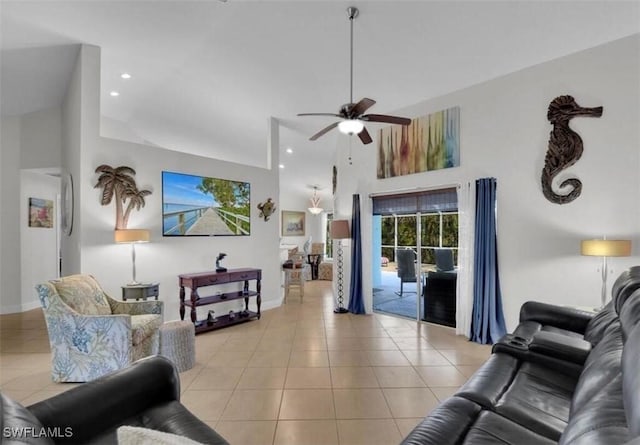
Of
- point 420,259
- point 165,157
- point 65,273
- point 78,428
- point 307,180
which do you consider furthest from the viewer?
point 307,180

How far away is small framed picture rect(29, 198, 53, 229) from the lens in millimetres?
5516

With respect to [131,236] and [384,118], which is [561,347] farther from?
[131,236]

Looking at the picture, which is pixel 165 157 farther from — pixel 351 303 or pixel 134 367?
pixel 351 303

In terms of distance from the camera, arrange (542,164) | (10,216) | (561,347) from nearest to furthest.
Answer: (561,347), (542,164), (10,216)

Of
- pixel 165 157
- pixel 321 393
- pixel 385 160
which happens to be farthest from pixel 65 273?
pixel 385 160

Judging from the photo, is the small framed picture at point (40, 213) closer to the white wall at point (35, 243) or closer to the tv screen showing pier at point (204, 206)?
the white wall at point (35, 243)

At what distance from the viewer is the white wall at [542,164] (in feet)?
10.3

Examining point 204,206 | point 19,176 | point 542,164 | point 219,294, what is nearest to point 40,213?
point 19,176

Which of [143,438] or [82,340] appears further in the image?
[82,340]

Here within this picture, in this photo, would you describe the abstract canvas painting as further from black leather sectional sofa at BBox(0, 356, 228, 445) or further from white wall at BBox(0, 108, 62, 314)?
white wall at BBox(0, 108, 62, 314)

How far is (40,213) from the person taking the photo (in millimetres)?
5688

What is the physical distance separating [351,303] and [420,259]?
1.48 m

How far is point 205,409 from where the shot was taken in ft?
8.04

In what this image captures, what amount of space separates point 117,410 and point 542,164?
4.55 meters
